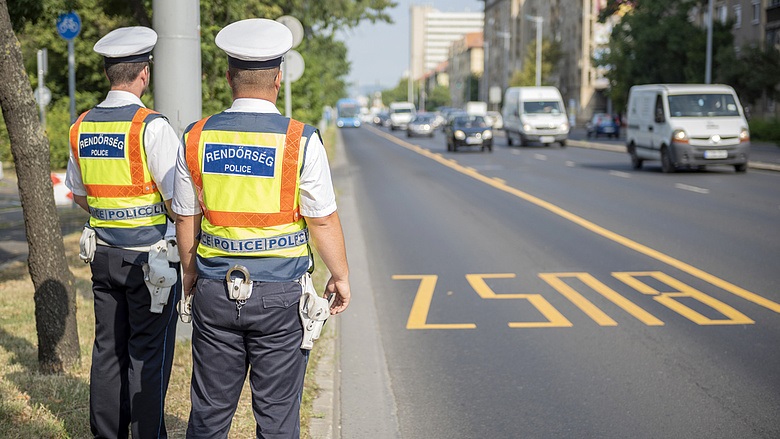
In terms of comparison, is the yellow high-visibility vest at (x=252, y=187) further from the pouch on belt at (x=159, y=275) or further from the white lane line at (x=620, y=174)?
the white lane line at (x=620, y=174)

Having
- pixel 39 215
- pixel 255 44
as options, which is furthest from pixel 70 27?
pixel 255 44

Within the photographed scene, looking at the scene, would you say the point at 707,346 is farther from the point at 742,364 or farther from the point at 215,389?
the point at 215,389

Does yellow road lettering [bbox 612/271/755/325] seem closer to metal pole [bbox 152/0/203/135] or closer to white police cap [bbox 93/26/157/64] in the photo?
metal pole [bbox 152/0/203/135]

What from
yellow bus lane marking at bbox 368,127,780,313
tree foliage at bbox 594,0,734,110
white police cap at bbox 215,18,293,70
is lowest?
yellow bus lane marking at bbox 368,127,780,313

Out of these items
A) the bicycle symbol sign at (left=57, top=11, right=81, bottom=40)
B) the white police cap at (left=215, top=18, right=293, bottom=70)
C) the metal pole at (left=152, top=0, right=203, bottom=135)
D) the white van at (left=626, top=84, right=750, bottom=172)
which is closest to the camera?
the white police cap at (left=215, top=18, right=293, bottom=70)

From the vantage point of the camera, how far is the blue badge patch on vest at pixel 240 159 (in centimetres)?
325

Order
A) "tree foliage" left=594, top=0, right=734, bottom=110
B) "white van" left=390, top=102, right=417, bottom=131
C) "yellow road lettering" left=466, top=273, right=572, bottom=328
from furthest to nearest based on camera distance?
1. "white van" left=390, top=102, right=417, bottom=131
2. "tree foliage" left=594, top=0, right=734, bottom=110
3. "yellow road lettering" left=466, top=273, right=572, bottom=328

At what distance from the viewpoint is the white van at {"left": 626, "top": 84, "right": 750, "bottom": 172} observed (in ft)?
76.5

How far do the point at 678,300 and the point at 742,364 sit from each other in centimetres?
210

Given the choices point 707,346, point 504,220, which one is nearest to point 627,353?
point 707,346

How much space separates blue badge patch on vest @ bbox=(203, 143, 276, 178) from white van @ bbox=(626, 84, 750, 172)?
70.3 feet

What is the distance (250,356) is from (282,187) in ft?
1.99

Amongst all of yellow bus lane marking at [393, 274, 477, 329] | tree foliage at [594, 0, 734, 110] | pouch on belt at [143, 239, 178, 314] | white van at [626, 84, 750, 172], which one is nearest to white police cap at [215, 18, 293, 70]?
pouch on belt at [143, 239, 178, 314]

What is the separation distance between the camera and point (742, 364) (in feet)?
20.3
